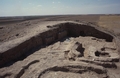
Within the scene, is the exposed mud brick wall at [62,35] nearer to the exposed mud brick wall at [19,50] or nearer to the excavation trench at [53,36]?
the excavation trench at [53,36]

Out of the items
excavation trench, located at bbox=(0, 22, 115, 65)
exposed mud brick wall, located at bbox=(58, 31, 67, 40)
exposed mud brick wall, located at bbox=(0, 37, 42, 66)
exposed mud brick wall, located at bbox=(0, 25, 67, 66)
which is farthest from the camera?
exposed mud brick wall, located at bbox=(58, 31, 67, 40)

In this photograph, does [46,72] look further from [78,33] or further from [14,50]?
[78,33]

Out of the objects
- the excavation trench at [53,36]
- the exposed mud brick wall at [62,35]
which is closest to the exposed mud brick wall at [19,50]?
the excavation trench at [53,36]

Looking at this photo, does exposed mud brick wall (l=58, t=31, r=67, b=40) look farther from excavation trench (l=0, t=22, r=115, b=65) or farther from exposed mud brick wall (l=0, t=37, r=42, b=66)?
exposed mud brick wall (l=0, t=37, r=42, b=66)

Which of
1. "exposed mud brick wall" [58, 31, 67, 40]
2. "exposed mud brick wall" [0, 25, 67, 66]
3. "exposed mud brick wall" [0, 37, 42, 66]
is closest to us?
"exposed mud brick wall" [0, 37, 42, 66]

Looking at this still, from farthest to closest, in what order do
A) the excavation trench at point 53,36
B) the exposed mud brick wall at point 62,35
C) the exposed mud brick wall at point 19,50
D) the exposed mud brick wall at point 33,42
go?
the exposed mud brick wall at point 62,35
the excavation trench at point 53,36
the exposed mud brick wall at point 33,42
the exposed mud brick wall at point 19,50

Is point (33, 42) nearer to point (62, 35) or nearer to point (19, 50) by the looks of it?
point (19, 50)

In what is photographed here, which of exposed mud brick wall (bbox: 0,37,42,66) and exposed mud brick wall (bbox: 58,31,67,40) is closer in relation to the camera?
exposed mud brick wall (bbox: 0,37,42,66)

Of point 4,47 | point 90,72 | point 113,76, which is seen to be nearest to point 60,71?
point 90,72

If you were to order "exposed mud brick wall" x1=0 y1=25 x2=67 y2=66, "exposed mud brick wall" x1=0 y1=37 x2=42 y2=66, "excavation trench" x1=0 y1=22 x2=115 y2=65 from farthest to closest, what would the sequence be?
1. "excavation trench" x1=0 y1=22 x2=115 y2=65
2. "exposed mud brick wall" x1=0 y1=25 x2=67 y2=66
3. "exposed mud brick wall" x1=0 y1=37 x2=42 y2=66

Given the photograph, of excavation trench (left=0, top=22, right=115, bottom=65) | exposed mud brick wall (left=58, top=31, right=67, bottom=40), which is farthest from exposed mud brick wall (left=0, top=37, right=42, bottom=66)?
exposed mud brick wall (left=58, top=31, right=67, bottom=40)
